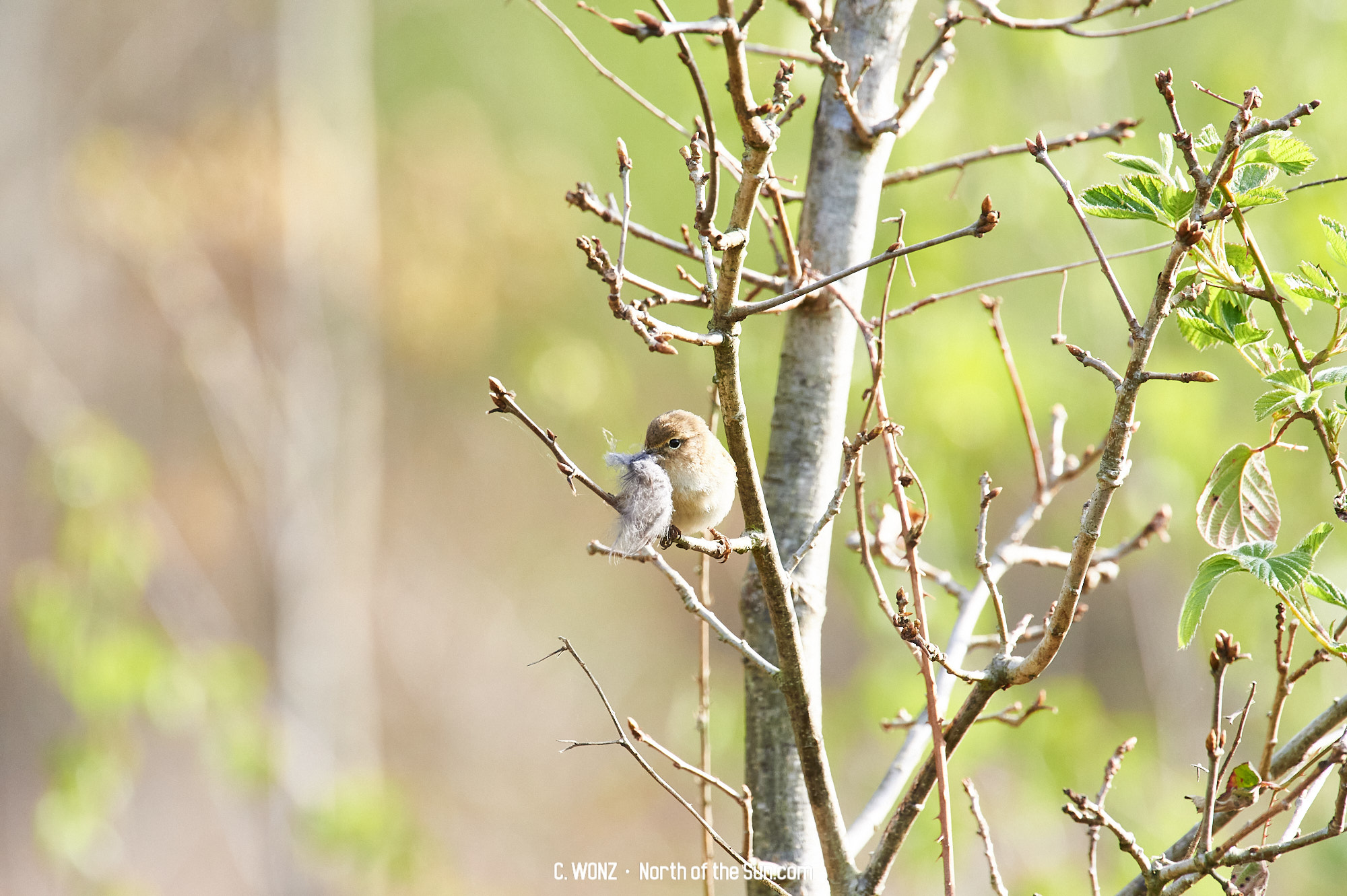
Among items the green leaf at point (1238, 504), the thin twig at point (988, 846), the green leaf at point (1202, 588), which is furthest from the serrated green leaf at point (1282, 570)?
the thin twig at point (988, 846)

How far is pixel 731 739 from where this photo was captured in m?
3.35

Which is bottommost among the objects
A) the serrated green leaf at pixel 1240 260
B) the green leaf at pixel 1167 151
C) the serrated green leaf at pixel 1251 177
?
the serrated green leaf at pixel 1240 260

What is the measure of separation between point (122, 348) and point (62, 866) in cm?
438

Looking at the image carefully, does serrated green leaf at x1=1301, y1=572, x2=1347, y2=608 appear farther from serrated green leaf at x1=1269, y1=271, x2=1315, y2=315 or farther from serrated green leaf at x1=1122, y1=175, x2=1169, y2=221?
serrated green leaf at x1=1122, y1=175, x2=1169, y2=221

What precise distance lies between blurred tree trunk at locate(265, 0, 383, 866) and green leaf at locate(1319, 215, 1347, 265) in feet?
17.3

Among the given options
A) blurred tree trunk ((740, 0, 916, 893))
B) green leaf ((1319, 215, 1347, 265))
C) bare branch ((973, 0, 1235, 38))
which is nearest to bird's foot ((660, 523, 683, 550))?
blurred tree trunk ((740, 0, 916, 893))

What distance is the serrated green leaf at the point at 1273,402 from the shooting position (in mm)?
973

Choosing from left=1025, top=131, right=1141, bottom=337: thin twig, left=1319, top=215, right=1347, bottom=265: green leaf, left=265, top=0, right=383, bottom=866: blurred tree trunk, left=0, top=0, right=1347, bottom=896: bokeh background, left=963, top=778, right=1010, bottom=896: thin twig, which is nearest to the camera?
left=1025, top=131, right=1141, bottom=337: thin twig

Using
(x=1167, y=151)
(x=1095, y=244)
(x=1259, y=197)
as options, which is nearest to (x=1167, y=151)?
(x=1167, y=151)

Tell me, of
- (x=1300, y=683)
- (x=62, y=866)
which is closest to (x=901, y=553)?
(x=1300, y=683)

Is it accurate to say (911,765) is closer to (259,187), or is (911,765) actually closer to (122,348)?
(259,187)

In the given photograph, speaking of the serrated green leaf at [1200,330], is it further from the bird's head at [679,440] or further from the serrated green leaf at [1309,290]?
the bird's head at [679,440]

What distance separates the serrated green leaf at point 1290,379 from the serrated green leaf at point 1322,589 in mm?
189

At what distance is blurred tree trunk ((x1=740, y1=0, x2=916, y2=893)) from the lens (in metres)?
1.57
